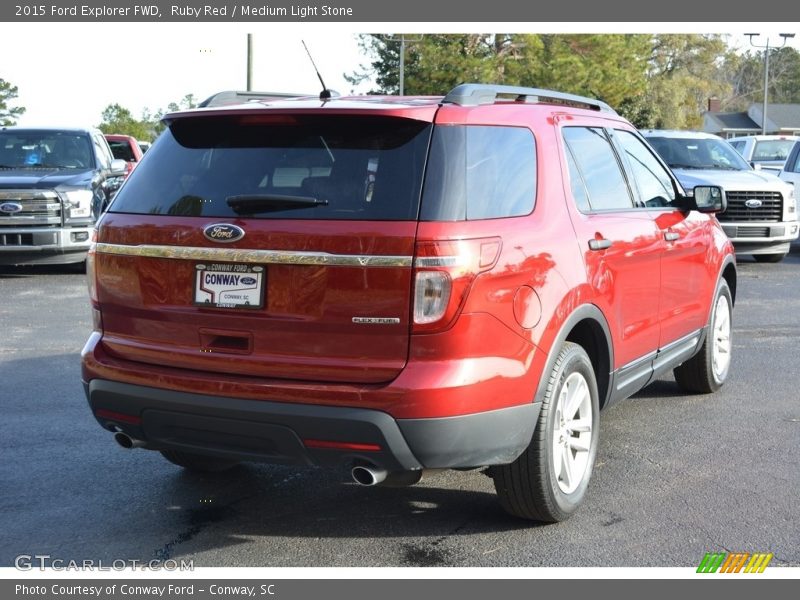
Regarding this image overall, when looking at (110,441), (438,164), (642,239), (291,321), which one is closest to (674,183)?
(642,239)

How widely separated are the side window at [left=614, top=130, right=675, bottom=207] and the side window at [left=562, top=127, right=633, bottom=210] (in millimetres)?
245

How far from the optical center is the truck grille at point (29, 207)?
1327cm

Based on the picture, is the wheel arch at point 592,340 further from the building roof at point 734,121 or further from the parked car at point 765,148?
the building roof at point 734,121

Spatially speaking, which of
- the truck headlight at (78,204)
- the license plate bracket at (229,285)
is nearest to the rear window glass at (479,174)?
the license plate bracket at (229,285)

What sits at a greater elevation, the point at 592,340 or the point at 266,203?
the point at 266,203

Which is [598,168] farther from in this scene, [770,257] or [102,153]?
[770,257]

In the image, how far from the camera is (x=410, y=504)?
485 centimetres

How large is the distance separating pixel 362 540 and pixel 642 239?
2219mm

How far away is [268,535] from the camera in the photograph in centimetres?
447

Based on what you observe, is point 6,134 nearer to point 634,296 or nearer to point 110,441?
point 110,441

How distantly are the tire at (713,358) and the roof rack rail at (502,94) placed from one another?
6.61 feet

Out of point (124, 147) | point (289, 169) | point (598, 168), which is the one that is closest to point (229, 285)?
point (289, 169)

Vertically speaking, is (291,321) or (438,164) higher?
(438,164)

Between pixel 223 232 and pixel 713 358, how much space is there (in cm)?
413
